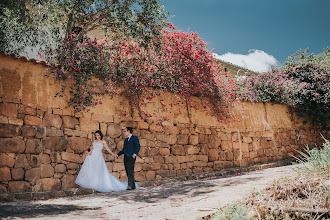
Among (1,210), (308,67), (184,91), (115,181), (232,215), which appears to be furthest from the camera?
(308,67)

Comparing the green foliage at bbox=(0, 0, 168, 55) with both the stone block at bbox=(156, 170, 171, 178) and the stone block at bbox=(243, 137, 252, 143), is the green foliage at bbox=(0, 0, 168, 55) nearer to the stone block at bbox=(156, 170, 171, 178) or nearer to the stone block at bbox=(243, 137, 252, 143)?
the stone block at bbox=(156, 170, 171, 178)

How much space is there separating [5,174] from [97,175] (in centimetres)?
215

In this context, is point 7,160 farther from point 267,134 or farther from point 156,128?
point 267,134

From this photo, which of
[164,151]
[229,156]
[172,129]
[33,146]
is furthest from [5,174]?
[229,156]

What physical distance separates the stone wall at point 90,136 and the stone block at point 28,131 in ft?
0.07

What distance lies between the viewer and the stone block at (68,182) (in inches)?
303

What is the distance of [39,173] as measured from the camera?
7.29 m

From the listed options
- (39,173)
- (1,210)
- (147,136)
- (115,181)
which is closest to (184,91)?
(147,136)

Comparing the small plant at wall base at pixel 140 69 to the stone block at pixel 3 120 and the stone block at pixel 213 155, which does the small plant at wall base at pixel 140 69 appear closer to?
the stone block at pixel 213 155

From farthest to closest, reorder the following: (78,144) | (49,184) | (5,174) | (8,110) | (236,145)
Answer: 1. (236,145)
2. (78,144)
3. (49,184)
4. (8,110)
5. (5,174)

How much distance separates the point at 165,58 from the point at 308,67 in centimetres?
912

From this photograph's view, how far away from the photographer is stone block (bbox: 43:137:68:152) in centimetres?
754

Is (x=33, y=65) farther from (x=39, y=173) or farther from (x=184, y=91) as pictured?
(x=184, y=91)

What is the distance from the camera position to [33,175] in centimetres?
719
